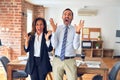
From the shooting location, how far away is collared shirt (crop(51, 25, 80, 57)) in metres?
2.70

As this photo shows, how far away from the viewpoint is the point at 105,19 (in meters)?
10.0

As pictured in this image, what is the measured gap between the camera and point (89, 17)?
10.1 metres

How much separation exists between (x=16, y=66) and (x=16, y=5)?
3420 mm

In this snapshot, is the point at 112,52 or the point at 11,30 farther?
the point at 112,52

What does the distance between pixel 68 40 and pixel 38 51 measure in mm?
436

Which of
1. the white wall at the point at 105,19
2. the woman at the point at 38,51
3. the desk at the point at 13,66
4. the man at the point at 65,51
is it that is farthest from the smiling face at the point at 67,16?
the white wall at the point at 105,19

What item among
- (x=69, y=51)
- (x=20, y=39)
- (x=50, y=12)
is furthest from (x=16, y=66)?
(x=50, y=12)

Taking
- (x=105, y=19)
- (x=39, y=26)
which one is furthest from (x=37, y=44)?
(x=105, y=19)

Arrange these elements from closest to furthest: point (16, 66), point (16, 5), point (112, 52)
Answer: point (16, 66)
point (16, 5)
point (112, 52)

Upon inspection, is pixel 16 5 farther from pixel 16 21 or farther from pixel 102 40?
pixel 102 40

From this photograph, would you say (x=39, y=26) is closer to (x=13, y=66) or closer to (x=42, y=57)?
(x=42, y=57)

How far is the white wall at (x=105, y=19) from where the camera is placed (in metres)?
9.99

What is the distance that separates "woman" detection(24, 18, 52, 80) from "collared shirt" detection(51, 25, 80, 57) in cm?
15

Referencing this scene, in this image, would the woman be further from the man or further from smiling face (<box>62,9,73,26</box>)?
smiling face (<box>62,9,73,26</box>)
